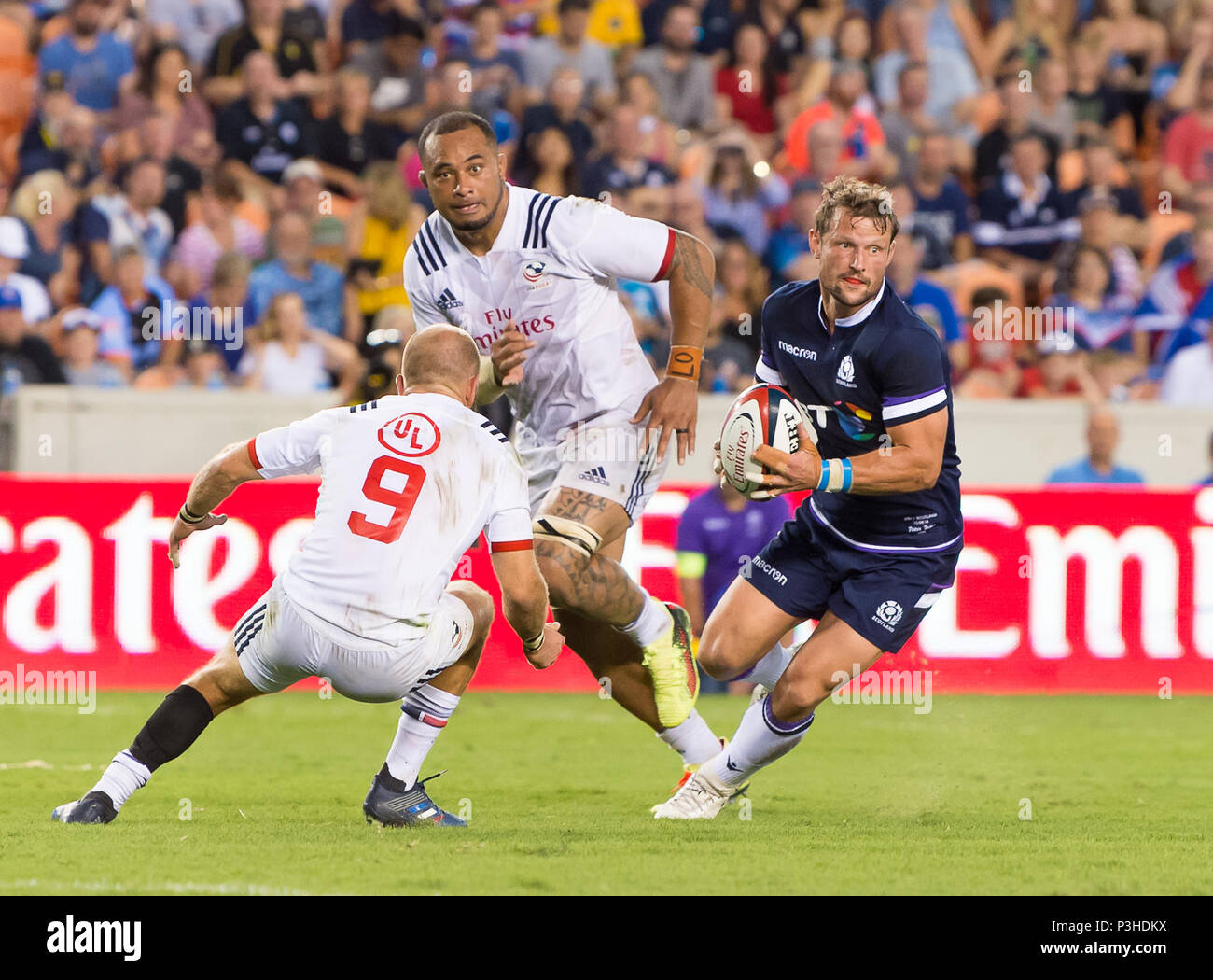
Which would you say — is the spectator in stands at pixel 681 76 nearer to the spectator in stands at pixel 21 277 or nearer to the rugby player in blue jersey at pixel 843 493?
the spectator in stands at pixel 21 277

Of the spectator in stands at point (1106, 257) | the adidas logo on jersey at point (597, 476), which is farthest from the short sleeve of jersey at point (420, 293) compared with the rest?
the spectator in stands at point (1106, 257)

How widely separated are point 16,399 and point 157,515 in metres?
1.47

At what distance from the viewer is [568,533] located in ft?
A: 22.3

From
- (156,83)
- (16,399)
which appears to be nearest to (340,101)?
(156,83)

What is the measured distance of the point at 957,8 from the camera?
16266mm

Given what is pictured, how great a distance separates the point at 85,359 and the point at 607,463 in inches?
255

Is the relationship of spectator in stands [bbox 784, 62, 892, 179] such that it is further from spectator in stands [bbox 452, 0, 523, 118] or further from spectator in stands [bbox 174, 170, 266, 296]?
spectator in stands [bbox 174, 170, 266, 296]

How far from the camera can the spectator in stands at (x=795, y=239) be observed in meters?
13.2

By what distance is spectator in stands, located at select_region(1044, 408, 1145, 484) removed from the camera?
11.8 meters

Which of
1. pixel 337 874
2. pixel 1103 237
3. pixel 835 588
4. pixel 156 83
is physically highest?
pixel 156 83

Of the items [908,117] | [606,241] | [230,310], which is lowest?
[230,310]

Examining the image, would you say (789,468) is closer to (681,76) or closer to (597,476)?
(597,476)

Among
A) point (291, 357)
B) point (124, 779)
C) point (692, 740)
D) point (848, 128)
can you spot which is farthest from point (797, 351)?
point (848, 128)

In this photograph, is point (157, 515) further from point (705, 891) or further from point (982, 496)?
point (705, 891)
